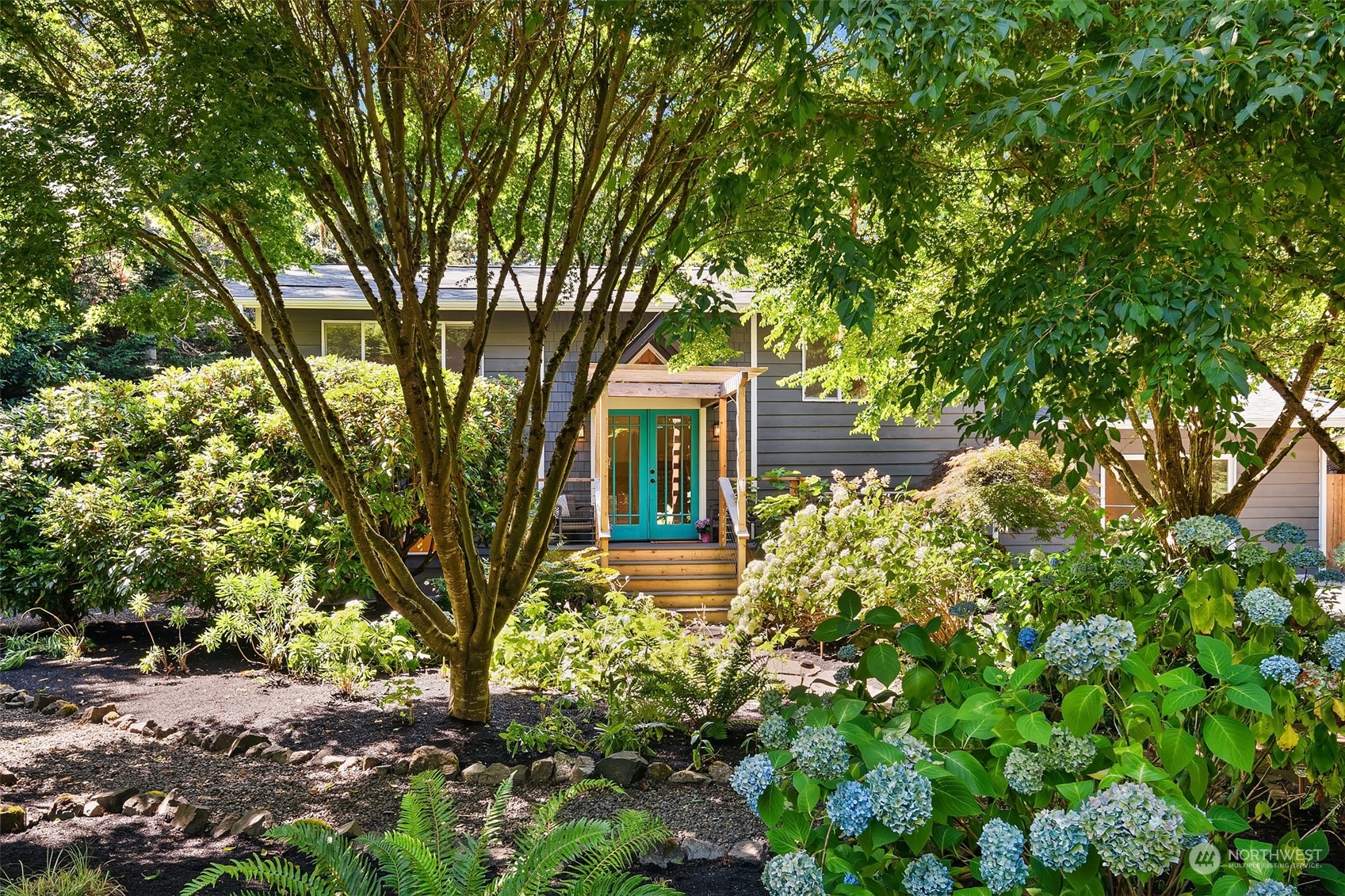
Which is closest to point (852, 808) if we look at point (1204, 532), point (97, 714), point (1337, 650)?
point (1337, 650)

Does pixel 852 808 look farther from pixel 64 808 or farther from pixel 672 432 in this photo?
pixel 672 432

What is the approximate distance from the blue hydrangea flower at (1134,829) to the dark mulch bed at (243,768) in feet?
6.77

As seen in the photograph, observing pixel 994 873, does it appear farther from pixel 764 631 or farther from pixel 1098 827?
pixel 764 631

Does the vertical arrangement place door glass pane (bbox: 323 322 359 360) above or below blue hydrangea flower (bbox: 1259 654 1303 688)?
above

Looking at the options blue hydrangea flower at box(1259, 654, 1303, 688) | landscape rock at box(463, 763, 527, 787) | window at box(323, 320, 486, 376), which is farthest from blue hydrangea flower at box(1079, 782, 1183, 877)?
window at box(323, 320, 486, 376)

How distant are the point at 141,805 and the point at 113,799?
0.49ft

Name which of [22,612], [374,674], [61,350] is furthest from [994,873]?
[61,350]

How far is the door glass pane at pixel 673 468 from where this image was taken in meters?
14.3

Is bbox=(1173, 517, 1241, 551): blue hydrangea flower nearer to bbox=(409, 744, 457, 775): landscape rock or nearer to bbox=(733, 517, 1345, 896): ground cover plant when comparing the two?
bbox=(733, 517, 1345, 896): ground cover plant

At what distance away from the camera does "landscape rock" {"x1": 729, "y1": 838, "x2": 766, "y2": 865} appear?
3.80 metres

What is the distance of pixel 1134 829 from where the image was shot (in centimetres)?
167

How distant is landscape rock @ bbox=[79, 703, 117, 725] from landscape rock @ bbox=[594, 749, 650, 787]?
11.5 ft

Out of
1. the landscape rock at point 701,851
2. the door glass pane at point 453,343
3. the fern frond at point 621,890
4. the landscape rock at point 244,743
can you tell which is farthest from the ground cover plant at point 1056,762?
the door glass pane at point 453,343

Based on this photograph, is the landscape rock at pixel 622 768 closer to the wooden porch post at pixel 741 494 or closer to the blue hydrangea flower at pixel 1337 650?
the blue hydrangea flower at pixel 1337 650
